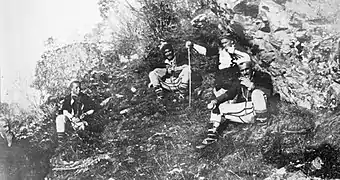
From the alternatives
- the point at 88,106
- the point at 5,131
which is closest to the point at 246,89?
the point at 88,106

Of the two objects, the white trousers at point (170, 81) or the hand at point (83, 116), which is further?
the hand at point (83, 116)

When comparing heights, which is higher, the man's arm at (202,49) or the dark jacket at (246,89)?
the man's arm at (202,49)

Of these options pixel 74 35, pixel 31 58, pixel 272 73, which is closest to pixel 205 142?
pixel 272 73

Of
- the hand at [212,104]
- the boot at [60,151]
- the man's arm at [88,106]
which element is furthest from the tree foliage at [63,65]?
the hand at [212,104]

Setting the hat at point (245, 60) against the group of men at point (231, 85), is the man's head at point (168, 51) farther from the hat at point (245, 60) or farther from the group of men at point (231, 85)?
the hat at point (245, 60)

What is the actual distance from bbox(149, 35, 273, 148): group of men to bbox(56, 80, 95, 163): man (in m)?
0.47

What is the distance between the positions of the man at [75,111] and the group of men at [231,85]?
Answer: 0.47m

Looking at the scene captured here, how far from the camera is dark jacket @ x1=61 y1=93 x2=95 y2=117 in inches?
87.4

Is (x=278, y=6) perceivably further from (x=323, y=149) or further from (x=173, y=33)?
(x=323, y=149)

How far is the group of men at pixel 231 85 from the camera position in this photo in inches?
75.1

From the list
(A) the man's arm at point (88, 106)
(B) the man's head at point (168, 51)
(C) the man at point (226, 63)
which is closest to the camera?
(C) the man at point (226, 63)

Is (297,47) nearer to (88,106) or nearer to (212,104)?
(212,104)

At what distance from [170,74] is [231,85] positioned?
0.30 m

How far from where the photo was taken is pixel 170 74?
2068mm
